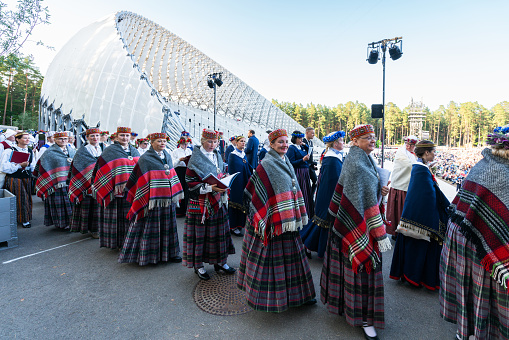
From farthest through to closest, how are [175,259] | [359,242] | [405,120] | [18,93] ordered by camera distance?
[405,120] < [18,93] < [175,259] < [359,242]

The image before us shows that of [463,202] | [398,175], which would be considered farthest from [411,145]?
[463,202]

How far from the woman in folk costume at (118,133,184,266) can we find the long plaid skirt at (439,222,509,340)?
127 inches

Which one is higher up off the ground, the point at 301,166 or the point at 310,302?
the point at 301,166

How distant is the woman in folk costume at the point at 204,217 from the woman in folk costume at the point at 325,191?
4.32 feet

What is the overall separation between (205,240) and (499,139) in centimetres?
299

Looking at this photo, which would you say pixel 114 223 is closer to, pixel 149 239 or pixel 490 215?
pixel 149 239

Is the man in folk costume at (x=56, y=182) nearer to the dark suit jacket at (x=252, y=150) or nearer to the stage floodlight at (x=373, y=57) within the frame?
the dark suit jacket at (x=252, y=150)

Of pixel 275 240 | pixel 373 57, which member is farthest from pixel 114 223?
pixel 373 57

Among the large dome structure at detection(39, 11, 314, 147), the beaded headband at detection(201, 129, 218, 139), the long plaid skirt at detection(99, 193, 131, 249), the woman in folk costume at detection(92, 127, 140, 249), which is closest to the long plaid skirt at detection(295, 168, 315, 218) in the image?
the beaded headband at detection(201, 129, 218, 139)

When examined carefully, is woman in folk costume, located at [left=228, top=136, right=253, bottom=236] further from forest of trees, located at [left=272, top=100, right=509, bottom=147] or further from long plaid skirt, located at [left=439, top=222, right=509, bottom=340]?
forest of trees, located at [left=272, top=100, right=509, bottom=147]

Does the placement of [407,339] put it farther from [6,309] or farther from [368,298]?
[6,309]

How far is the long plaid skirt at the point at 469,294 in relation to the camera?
179 centimetres

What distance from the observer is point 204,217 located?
3080 mm

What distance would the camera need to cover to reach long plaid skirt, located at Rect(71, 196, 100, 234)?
4.75m
